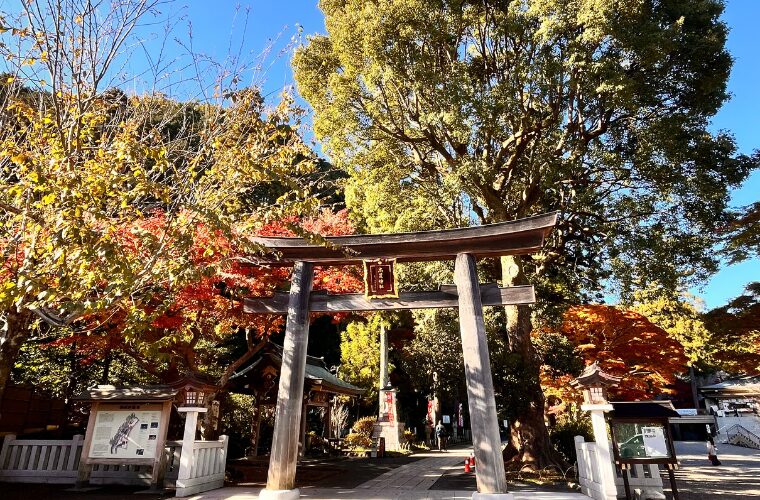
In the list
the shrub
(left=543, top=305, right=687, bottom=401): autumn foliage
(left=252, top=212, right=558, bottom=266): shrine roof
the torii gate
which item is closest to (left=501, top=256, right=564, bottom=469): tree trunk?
(left=543, top=305, right=687, bottom=401): autumn foliage

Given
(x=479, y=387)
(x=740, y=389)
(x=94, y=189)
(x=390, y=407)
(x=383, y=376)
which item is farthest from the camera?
(x=740, y=389)

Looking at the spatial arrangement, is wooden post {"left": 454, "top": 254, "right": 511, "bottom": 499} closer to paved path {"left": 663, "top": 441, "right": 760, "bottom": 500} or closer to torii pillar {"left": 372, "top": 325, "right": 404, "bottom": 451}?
paved path {"left": 663, "top": 441, "right": 760, "bottom": 500}

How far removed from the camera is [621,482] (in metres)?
8.15

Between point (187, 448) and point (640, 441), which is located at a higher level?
point (640, 441)

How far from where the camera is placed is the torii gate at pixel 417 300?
7.04 metres

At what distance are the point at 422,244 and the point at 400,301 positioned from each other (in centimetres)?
122

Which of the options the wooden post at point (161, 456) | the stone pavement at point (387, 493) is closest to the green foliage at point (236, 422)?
the wooden post at point (161, 456)

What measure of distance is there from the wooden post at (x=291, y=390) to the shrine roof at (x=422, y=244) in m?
0.45

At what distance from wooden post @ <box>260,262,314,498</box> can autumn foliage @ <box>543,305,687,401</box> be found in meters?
8.46

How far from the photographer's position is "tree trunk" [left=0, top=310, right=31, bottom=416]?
20.5ft

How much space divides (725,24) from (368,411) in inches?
943

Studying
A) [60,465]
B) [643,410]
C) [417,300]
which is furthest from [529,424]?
[60,465]

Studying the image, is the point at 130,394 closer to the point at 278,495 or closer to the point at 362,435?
the point at 278,495

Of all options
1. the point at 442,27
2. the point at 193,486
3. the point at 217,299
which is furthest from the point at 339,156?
the point at 193,486
